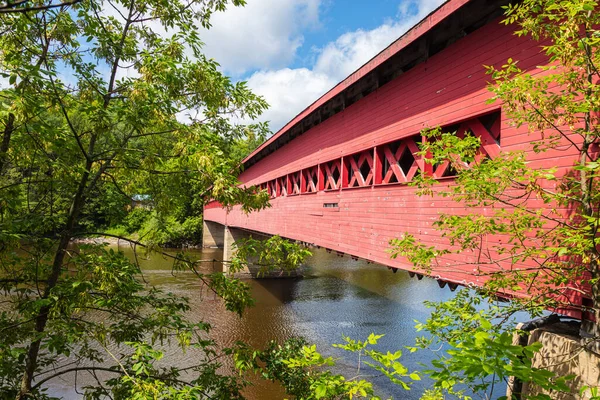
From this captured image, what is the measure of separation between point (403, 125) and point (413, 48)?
116 cm

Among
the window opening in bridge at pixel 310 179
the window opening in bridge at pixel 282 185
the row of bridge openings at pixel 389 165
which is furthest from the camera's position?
the window opening in bridge at pixel 282 185

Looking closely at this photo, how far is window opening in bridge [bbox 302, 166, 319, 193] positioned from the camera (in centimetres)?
1017

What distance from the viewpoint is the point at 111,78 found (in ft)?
13.0

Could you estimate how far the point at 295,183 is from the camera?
12.1 metres

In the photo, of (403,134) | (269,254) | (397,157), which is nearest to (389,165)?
(397,157)

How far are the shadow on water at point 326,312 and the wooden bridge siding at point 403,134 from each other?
256 centimetres

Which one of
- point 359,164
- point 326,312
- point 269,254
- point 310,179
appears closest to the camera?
point 269,254

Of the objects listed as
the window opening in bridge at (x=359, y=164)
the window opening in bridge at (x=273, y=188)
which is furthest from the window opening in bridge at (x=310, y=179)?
the window opening in bridge at (x=273, y=188)

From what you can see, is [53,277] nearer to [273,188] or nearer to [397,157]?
[397,157]

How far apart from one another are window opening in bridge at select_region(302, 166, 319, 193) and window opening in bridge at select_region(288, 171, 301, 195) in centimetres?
37

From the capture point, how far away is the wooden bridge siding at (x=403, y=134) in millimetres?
4543

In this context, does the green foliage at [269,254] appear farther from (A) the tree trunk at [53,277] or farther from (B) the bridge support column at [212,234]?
(B) the bridge support column at [212,234]

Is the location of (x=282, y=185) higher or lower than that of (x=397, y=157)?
lower

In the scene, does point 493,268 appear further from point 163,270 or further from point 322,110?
point 163,270
